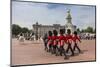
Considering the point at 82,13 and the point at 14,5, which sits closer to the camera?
the point at 14,5

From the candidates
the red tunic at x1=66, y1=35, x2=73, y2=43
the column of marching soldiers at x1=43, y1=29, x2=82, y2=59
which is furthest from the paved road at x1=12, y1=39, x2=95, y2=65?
the red tunic at x1=66, y1=35, x2=73, y2=43

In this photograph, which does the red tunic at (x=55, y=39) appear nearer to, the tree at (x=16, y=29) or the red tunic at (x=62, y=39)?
the red tunic at (x=62, y=39)

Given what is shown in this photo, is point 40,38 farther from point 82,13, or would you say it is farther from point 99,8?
point 99,8

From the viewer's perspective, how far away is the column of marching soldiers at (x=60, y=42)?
8.57ft

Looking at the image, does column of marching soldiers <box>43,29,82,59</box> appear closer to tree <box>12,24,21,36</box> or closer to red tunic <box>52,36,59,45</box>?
red tunic <box>52,36,59,45</box>

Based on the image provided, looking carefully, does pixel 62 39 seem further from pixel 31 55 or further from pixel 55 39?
pixel 31 55

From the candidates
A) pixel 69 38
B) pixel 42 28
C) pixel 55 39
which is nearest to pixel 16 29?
pixel 42 28

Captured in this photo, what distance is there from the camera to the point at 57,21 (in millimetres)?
2648

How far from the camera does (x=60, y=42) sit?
8.75 ft

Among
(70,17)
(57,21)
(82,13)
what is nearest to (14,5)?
(57,21)

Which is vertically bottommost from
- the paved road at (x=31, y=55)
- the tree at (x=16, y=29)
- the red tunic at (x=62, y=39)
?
the paved road at (x=31, y=55)

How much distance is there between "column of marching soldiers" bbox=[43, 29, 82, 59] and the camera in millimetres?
2613

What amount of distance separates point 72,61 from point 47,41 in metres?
0.47

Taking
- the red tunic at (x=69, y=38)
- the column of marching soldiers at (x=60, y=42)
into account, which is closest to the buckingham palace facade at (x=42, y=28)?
the column of marching soldiers at (x=60, y=42)
